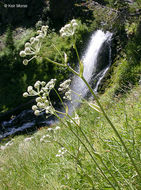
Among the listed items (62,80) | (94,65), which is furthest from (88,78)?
(62,80)

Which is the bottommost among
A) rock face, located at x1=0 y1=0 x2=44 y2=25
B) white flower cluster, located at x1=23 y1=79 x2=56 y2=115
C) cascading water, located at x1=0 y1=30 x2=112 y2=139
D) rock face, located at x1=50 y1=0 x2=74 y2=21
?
cascading water, located at x1=0 y1=30 x2=112 y2=139

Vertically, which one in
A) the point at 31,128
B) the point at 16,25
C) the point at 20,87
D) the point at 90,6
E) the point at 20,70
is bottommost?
the point at 31,128

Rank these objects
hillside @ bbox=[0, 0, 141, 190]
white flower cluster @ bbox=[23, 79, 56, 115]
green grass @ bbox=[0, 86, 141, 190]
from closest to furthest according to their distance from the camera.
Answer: white flower cluster @ bbox=[23, 79, 56, 115] → green grass @ bbox=[0, 86, 141, 190] → hillside @ bbox=[0, 0, 141, 190]

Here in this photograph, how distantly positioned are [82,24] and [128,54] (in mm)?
5133

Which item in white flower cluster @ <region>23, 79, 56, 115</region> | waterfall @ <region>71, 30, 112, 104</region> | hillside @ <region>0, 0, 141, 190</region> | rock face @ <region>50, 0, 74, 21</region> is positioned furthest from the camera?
rock face @ <region>50, 0, 74, 21</region>

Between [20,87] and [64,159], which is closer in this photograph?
[64,159]

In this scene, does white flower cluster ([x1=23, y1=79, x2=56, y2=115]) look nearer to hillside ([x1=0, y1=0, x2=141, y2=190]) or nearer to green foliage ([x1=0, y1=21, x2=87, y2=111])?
hillside ([x1=0, y1=0, x2=141, y2=190])

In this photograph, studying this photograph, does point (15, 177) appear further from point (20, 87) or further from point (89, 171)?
point (20, 87)

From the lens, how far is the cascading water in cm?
744

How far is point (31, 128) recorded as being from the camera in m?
7.45

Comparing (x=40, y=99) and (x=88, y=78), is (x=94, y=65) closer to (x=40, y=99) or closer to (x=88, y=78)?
(x=88, y=78)

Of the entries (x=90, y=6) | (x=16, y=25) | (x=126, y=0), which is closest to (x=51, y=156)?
(x=126, y=0)

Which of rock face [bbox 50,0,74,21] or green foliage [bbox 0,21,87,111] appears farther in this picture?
rock face [bbox 50,0,74,21]

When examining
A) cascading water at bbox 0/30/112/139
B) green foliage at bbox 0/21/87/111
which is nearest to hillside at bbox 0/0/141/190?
green foliage at bbox 0/21/87/111
